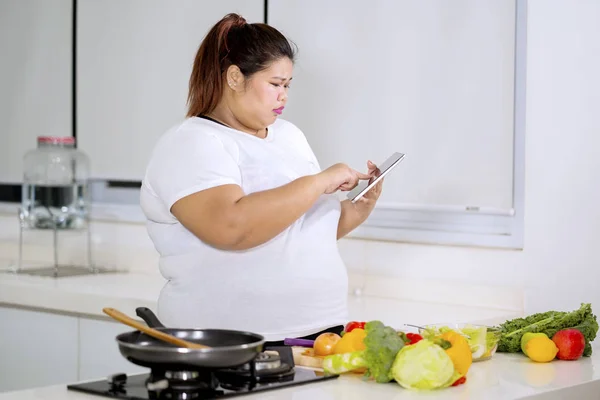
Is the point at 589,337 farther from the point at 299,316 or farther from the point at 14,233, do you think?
the point at 14,233

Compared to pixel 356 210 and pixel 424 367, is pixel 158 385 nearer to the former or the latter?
pixel 424 367

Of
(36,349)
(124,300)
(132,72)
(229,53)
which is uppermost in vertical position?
(132,72)

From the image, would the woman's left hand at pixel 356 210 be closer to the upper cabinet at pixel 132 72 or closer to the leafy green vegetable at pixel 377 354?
the leafy green vegetable at pixel 377 354

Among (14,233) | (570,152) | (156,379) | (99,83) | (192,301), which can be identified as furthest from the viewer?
(14,233)

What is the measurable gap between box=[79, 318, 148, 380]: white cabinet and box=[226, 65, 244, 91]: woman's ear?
117 cm

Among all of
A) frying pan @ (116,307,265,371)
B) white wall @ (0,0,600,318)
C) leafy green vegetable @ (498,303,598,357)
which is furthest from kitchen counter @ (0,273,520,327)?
frying pan @ (116,307,265,371)

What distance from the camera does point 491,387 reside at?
158 centimetres

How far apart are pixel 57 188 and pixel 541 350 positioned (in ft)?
7.42

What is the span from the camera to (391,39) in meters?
2.79

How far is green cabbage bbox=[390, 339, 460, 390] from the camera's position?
150 centimetres

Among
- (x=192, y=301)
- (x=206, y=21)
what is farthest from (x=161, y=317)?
(x=206, y=21)

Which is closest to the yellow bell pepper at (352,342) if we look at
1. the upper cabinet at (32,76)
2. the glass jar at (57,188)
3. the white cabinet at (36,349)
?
the white cabinet at (36,349)

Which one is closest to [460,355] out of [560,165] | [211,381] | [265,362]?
[265,362]

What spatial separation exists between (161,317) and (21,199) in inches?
82.3
